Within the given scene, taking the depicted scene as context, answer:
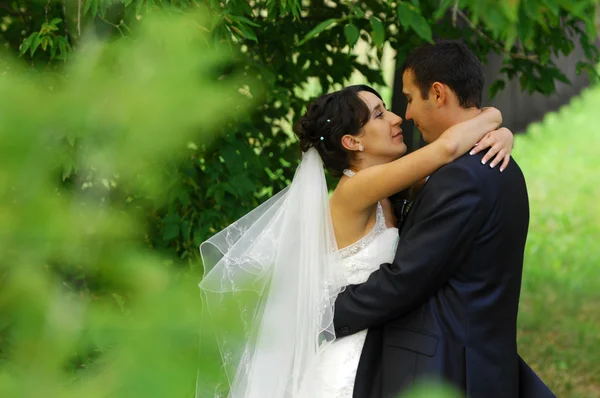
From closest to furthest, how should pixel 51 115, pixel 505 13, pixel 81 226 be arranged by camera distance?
pixel 51 115
pixel 81 226
pixel 505 13

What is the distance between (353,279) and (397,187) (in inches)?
16.3

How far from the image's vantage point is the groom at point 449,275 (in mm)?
2840

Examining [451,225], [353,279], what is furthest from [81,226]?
[353,279]

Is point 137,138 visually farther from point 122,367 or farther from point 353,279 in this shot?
point 353,279

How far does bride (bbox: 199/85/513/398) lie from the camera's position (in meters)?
3.04

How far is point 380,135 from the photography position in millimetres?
3191

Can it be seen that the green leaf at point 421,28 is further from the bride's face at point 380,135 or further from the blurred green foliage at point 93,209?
the blurred green foliage at point 93,209

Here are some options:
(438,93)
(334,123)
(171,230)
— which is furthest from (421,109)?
(171,230)

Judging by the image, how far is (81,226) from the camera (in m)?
1.01

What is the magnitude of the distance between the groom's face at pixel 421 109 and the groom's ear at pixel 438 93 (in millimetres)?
11

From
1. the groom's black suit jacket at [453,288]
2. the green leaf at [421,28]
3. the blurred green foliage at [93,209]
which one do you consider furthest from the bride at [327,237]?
the blurred green foliage at [93,209]

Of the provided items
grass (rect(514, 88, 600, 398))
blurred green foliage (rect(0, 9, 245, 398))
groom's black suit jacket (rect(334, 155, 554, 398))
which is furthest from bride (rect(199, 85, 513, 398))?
grass (rect(514, 88, 600, 398))

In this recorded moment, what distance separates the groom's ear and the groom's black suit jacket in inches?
9.2

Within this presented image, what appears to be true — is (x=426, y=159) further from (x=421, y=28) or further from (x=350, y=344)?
(x=421, y=28)
